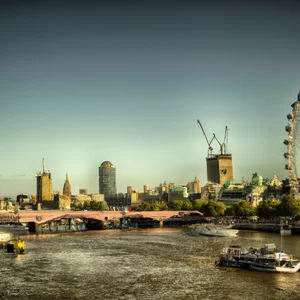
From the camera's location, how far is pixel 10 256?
69062 mm

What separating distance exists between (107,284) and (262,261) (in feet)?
54.9

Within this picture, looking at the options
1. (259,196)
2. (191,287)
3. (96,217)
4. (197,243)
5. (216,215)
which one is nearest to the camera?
(191,287)

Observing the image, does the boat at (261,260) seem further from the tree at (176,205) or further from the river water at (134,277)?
the tree at (176,205)

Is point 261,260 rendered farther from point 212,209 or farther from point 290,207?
point 212,209

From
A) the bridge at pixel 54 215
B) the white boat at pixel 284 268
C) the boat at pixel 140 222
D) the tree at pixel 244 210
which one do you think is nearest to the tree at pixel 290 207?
the tree at pixel 244 210

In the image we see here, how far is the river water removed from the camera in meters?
44.7

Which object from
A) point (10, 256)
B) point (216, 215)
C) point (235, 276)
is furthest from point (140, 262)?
point (216, 215)

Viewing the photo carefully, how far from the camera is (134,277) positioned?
52000 millimetres

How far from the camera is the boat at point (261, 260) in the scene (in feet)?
177

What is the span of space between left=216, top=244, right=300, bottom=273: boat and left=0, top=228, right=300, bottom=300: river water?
1.37 meters

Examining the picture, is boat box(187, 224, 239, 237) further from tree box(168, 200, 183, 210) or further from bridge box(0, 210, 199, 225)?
tree box(168, 200, 183, 210)

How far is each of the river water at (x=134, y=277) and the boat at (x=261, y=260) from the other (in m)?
1.37

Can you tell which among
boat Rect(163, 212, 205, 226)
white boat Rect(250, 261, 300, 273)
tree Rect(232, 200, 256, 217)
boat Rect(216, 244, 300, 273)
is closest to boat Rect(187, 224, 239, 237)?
boat Rect(216, 244, 300, 273)

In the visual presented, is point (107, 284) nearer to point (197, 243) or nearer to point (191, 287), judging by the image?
point (191, 287)
